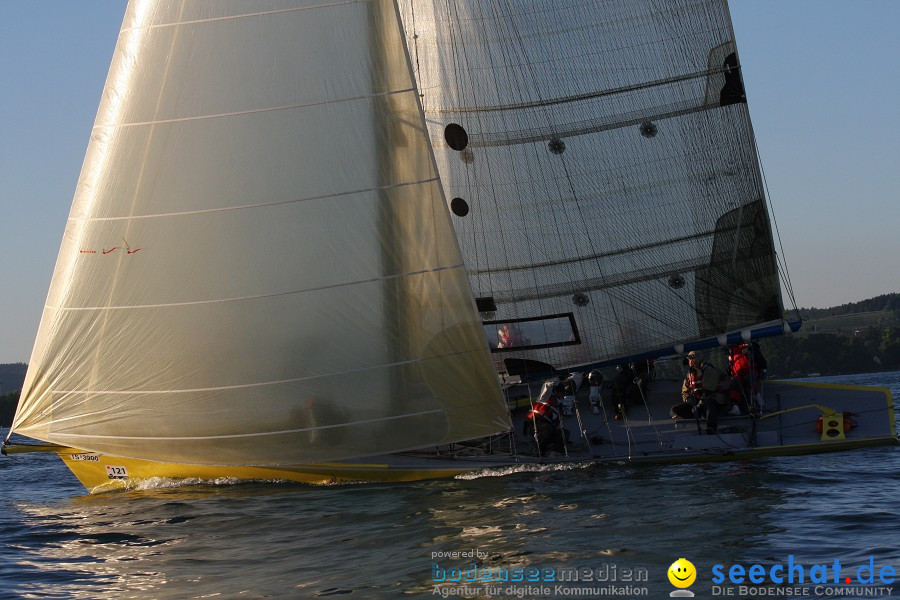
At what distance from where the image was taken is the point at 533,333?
17.3 metres

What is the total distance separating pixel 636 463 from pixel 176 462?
20.5ft

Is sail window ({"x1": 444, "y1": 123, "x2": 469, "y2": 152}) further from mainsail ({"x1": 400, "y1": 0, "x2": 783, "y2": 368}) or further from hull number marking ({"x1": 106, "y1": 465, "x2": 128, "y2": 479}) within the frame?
hull number marking ({"x1": 106, "y1": 465, "x2": 128, "y2": 479})

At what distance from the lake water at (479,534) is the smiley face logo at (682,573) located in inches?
3.3

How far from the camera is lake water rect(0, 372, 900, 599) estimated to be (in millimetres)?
9438

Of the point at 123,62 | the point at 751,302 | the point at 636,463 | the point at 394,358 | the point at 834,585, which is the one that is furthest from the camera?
the point at 751,302

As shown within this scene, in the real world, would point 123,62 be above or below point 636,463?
above

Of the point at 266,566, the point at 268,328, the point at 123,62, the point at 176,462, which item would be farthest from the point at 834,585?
the point at 123,62

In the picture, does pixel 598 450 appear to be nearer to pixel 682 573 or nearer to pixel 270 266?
pixel 270 266

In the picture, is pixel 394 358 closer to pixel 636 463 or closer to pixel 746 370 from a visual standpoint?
pixel 636 463

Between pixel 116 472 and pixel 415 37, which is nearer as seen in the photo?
pixel 116 472

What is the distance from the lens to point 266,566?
10.5 metres

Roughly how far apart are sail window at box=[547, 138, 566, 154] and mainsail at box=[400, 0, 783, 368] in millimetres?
15

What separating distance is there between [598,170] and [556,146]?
2.44 feet

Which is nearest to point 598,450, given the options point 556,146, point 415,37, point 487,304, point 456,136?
point 487,304
